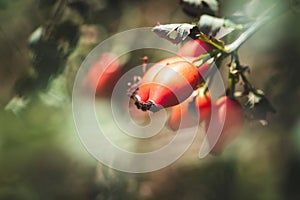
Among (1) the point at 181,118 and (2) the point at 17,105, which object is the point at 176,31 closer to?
(1) the point at 181,118

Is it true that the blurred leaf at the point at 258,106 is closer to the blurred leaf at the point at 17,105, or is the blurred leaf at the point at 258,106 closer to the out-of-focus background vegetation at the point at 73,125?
the out-of-focus background vegetation at the point at 73,125

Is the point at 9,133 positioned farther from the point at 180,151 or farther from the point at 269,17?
the point at 269,17

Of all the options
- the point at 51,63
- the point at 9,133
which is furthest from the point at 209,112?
the point at 9,133

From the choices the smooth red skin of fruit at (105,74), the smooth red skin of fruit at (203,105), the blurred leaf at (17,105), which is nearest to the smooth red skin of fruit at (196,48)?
the smooth red skin of fruit at (203,105)

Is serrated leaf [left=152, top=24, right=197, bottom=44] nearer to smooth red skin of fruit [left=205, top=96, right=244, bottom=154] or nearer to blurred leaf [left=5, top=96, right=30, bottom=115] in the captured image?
smooth red skin of fruit [left=205, top=96, right=244, bottom=154]

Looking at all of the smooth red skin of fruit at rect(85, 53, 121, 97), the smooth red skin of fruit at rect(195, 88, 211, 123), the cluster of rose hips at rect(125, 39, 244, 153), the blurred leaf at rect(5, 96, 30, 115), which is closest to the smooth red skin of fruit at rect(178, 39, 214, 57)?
the cluster of rose hips at rect(125, 39, 244, 153)

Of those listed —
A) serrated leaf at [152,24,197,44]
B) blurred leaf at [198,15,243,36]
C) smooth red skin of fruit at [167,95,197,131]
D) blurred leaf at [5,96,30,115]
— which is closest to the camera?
serrated leaf at [152,24,197,44]

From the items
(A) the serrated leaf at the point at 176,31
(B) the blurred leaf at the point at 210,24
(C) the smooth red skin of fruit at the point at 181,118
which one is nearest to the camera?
(A) the serrated leaf at the point at 176,31
